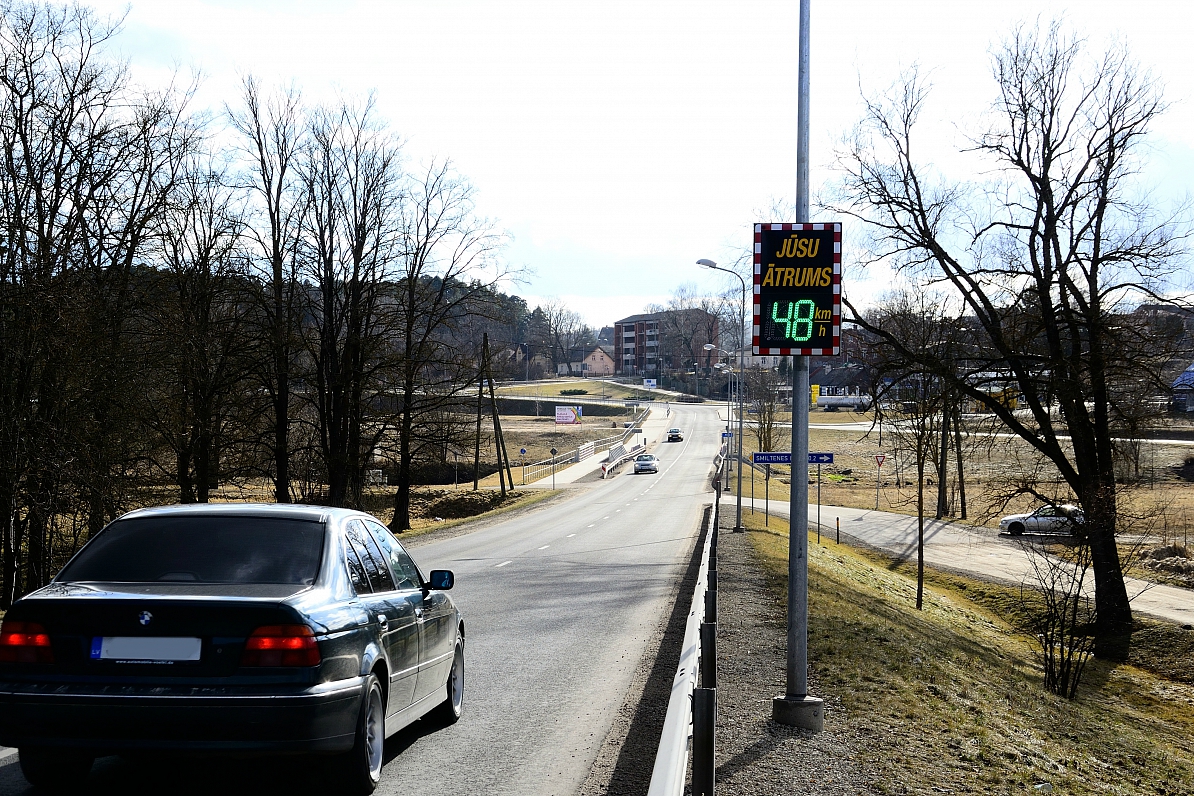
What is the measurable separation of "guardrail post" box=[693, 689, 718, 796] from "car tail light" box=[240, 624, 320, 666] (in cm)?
195

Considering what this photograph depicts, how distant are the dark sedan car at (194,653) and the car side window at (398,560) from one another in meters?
1.00

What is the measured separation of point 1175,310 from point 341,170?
2889cm

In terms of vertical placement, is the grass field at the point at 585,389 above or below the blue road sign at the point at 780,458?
above

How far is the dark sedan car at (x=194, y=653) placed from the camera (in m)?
4.86

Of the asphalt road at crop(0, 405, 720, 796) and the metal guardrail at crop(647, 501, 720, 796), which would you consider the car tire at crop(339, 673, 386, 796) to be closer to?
the asphalt road at crop(0, 405, 720, 796)

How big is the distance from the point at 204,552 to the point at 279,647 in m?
0.94

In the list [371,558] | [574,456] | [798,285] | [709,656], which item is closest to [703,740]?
[709,656]

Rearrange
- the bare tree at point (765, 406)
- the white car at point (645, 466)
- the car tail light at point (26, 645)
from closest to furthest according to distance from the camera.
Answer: the car tail light at point (26, 645)
the bare tree at point (765, 406)
the white car at point (645, 466)

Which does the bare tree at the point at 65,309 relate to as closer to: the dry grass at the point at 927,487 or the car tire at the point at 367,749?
the car tire at the point at 367,749

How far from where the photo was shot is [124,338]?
72.5 feet

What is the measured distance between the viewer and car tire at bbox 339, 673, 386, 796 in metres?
5.37

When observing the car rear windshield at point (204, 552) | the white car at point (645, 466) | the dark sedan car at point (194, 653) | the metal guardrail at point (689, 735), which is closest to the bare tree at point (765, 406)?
the white car at point (645, 466)

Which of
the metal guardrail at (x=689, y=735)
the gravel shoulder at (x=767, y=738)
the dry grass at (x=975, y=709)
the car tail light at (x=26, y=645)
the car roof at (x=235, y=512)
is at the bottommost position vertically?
the dry grass at (x=975, y=709)

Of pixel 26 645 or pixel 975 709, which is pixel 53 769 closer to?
pixel 26 645
